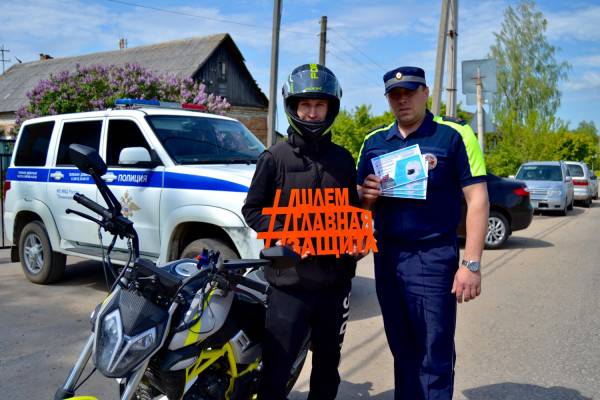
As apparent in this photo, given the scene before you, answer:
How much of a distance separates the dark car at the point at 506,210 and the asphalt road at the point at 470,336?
181 centimetres

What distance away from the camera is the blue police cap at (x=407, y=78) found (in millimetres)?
2857

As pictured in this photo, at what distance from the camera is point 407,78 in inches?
113

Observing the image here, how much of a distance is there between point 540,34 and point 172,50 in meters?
33.1

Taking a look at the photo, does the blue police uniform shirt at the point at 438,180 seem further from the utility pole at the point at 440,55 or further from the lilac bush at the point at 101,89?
the lilac bush at the point at 101,89

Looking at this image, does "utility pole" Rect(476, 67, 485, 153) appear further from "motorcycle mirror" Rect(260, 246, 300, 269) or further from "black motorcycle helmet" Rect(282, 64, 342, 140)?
"motorcycle mirror" Rect(260, 246, 300, 269)

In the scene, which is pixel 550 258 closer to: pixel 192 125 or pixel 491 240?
pixel 491 240

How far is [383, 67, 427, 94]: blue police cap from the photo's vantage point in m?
2.86

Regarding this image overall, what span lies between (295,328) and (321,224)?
55 centimetres

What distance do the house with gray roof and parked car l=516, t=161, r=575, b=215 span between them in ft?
55.9

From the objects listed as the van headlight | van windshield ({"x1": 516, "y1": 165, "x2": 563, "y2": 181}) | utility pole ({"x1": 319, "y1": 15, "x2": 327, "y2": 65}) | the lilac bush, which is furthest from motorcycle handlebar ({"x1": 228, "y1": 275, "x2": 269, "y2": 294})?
utility pole ({"x1": 319, "y1": 15, "x2": 327, "y2": 65})

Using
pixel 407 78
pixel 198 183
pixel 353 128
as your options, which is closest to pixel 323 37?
pixel 353 128

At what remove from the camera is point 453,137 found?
290 centimetres

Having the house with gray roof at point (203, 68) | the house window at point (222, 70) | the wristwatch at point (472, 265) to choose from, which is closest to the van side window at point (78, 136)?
the wristwatch at point (472, 265)

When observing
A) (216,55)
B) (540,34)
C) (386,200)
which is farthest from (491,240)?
(540,34)
